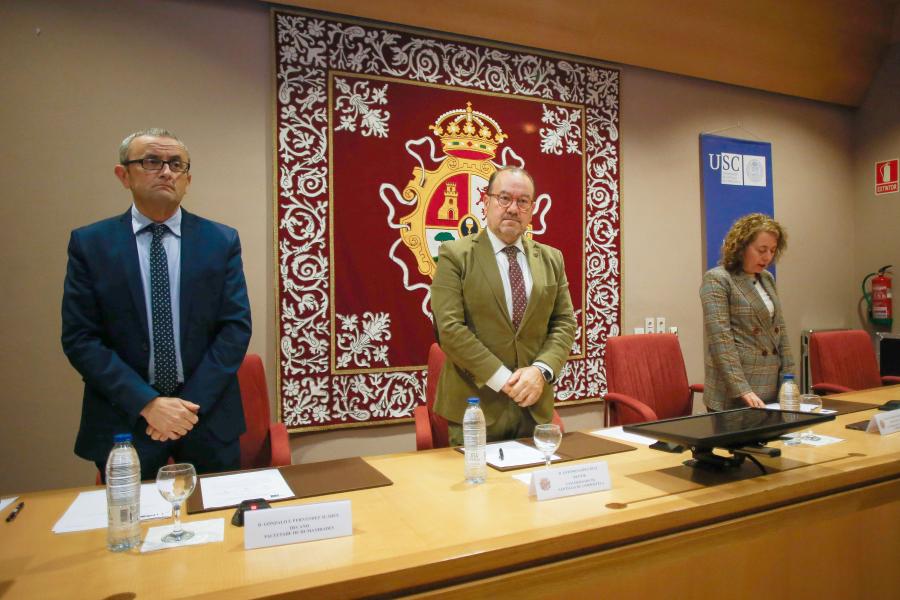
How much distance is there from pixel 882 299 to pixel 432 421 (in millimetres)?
4262

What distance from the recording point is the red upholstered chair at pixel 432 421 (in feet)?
7.42

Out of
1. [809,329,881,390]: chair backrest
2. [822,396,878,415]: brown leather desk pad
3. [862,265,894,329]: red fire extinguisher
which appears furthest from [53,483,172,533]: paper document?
[862,265,894,329]: red fire extinguisher

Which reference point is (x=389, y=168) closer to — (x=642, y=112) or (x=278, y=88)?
(x=278, y=88)

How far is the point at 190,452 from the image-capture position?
1.68m

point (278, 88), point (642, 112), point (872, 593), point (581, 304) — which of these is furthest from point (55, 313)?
point (642, 112)

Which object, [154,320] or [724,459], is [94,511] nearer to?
[154,320]

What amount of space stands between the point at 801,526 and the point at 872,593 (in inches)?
A: 12.7

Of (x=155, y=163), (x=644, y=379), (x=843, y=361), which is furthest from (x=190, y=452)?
(x=843, y=361)

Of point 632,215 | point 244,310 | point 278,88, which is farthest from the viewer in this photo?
point 632,215

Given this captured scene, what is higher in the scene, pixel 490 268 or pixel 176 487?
pixel 490 268

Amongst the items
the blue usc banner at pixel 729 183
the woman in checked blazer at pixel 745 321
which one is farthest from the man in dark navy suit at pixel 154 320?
the blue usc banner at pixel 729 183

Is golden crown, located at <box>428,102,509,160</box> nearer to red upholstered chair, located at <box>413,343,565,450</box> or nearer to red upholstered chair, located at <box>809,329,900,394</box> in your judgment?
red upholstered chair, located at <box>413,343,565,450</box>

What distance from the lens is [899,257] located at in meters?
4.66

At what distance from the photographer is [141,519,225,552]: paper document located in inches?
43.3
